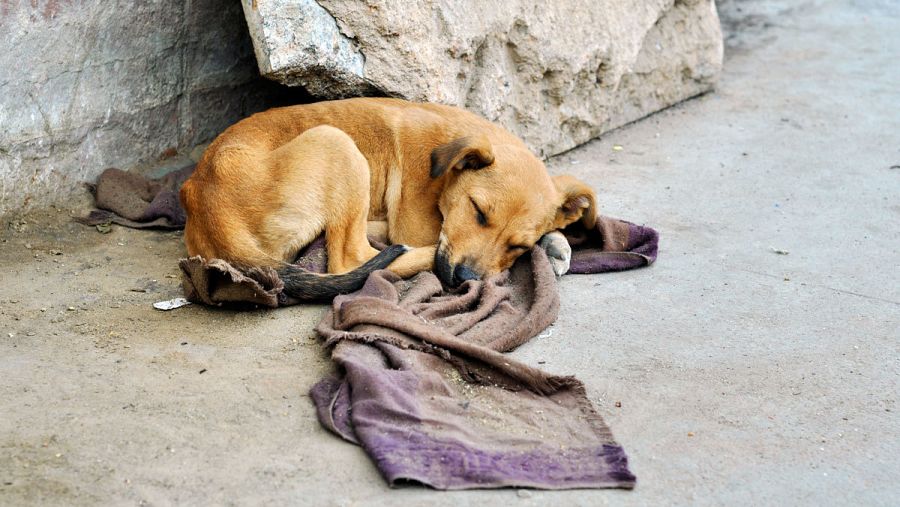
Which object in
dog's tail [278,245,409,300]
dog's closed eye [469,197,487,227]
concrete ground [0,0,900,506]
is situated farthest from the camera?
dog's closed eye [469,197,487,227]

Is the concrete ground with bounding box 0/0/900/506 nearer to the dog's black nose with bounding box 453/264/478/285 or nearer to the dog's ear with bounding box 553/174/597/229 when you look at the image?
the dog's ear with bounding box 553/174/597/229

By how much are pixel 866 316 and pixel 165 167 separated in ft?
16.5

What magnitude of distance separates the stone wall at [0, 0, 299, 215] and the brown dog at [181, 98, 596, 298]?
117cm

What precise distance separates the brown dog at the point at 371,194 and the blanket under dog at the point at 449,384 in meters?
0.15

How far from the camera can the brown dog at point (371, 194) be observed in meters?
5.72

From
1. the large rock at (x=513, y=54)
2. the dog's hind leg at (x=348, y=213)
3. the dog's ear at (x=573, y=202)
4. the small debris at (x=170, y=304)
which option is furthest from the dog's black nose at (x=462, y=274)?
the large rock at (x=513, y=54)

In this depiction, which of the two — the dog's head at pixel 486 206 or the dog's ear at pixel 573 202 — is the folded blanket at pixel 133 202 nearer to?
the dog's head at pixel 486 206

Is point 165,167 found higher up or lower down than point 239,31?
lower down

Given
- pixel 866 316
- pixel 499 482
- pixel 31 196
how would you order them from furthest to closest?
pixel 31 196 < pixel 866 316 < pixel 499 482

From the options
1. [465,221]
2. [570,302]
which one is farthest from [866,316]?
[465,221]

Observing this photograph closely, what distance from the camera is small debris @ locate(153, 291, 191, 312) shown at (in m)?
5.53

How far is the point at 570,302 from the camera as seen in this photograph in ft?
19.4

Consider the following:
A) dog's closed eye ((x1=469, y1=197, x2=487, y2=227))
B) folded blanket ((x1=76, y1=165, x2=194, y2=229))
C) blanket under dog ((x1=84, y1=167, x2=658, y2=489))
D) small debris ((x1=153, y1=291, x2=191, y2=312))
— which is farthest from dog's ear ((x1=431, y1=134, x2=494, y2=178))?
folded blanket ((x1=76, y1=165, x2=194, y2=229))

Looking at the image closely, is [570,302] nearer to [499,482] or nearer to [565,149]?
[499,482]
